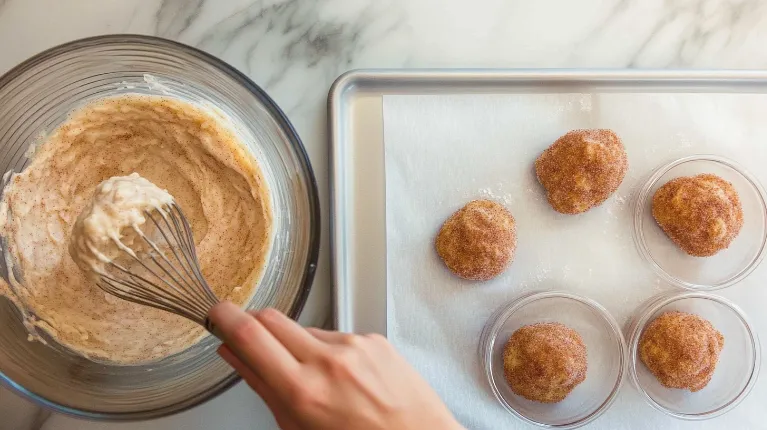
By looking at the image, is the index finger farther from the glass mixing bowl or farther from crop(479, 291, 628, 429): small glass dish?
crop(479, 291, 628, 429): small glass dish

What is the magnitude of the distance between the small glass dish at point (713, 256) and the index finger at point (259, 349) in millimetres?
722

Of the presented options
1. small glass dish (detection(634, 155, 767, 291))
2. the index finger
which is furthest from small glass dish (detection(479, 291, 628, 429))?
the index finger

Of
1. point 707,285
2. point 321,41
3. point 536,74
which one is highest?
point 321,41

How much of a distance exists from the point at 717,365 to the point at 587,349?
0.23m

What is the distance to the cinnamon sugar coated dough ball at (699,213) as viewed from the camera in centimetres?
105

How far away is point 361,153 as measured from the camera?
3.48 ft

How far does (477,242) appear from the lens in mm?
1008

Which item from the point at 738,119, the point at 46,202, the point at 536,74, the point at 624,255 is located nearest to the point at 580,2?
the point at 536,74

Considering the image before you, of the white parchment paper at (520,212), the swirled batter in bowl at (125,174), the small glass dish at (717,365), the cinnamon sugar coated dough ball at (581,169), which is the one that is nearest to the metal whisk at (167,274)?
the swirled batter in bowl at (125,174)

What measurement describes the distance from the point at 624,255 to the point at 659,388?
0.24 meters

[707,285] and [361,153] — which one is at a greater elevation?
[361,153]

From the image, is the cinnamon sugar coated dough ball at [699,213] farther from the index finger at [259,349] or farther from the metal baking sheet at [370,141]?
the index finger at [259,349]

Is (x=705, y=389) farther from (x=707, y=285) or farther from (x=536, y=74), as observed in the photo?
(x=536, y=74)

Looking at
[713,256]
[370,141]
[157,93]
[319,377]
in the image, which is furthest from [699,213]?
[157,93]
